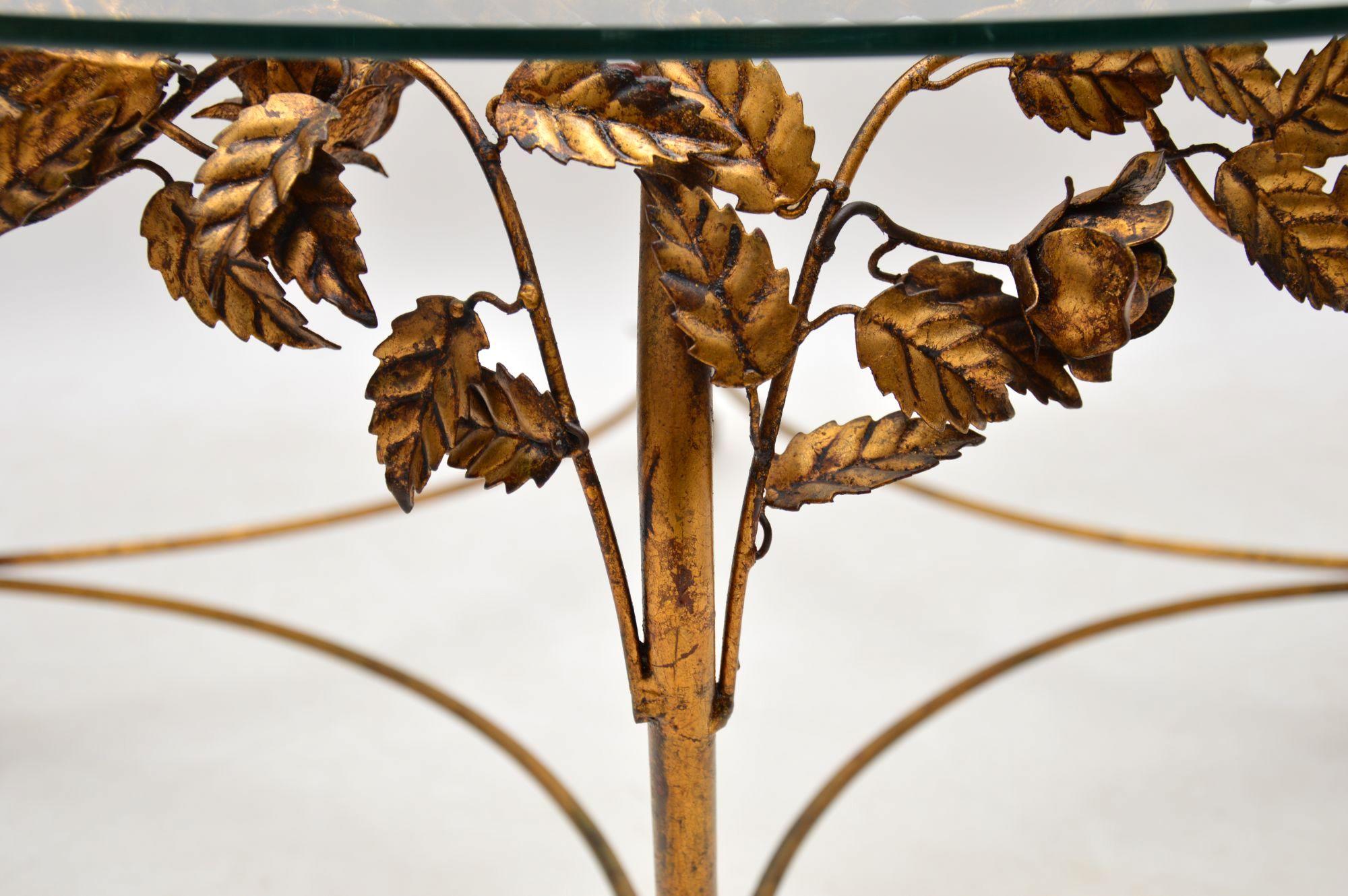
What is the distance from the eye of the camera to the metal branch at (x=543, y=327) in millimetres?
549

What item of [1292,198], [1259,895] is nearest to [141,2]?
[1292,198]

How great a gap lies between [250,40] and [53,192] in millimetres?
217

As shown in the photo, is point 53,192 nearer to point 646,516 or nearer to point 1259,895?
point 646,516

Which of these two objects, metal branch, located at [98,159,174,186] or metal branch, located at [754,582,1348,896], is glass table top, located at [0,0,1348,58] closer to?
metal branch, located at [98,159,174,186]

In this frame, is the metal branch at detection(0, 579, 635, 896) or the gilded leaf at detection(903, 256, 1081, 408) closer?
the gilded leaf at detection(903, 256, 1081, 408)

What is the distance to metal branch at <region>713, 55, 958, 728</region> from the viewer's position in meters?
0.56

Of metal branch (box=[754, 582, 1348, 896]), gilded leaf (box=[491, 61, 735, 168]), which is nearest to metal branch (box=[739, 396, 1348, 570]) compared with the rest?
metal branch (box=[754, 582, 1348, 896])

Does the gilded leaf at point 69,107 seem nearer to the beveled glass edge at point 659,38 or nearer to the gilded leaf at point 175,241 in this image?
the gilded leaf at point 175,241

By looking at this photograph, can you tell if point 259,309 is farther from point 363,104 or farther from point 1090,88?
point 1090,88

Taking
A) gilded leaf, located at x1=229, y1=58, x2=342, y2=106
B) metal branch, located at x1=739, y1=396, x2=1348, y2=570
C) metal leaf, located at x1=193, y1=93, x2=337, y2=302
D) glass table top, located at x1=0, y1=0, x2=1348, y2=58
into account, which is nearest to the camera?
glass table top, located at x1=0, y1=0, x2=1348, y2=58

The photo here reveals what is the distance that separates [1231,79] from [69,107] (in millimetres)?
427

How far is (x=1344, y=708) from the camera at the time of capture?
3.10ft

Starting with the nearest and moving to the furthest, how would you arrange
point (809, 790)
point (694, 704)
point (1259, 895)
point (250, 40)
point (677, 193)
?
point (250, 40), point (677, 193), point (694, 704), point (1259, 895), point (809, 790)

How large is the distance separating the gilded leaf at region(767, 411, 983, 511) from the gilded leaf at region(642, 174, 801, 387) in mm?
63
